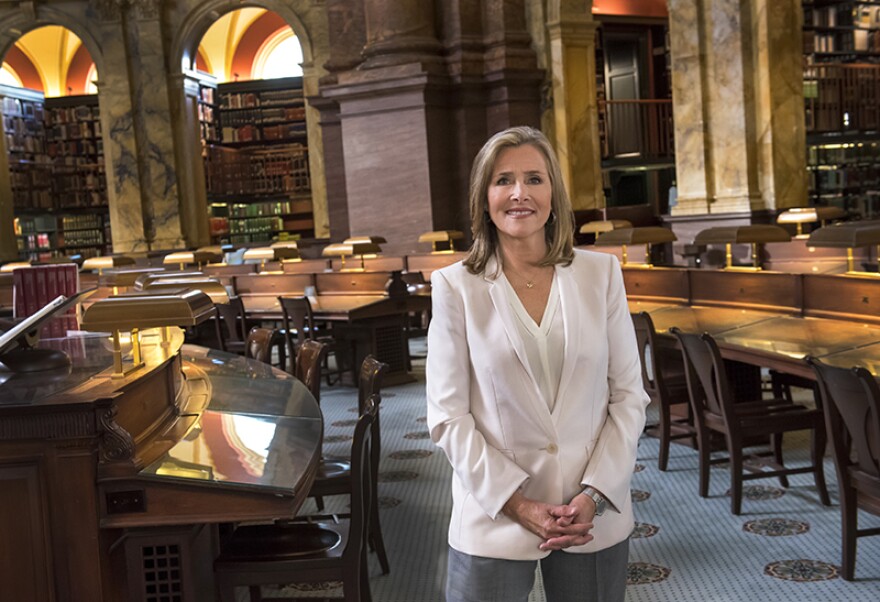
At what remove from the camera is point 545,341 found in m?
1.91

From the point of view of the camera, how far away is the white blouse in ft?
6.23

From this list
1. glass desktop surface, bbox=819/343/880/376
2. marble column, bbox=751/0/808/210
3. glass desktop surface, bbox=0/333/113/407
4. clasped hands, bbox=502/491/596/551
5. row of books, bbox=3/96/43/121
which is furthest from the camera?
row of books, bbox=3/96/43/121

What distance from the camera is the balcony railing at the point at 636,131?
1524 centimetres

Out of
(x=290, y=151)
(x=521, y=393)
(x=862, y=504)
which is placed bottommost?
(x=862, y=504)

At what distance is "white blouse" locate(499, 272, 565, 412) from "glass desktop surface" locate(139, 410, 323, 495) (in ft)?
2.64

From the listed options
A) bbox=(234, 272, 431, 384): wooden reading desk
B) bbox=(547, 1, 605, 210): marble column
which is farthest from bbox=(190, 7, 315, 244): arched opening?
A: bbox=(234, 272, 431, 384): wooden reading desk

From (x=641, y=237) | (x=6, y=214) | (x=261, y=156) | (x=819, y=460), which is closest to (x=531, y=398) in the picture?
(x=819, y=460)

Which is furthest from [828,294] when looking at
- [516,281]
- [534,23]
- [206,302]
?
[534,23]

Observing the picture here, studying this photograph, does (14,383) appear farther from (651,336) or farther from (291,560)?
(651,336)

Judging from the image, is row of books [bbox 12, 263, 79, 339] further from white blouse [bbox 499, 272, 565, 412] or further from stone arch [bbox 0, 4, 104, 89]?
stone arch [bbox 0, 4, 104, 89]

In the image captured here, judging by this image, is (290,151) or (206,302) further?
(290,151)

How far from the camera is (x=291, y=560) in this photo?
2.83m

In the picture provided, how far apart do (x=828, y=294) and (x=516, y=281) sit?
3919 mm

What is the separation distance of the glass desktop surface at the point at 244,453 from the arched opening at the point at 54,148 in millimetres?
16312
